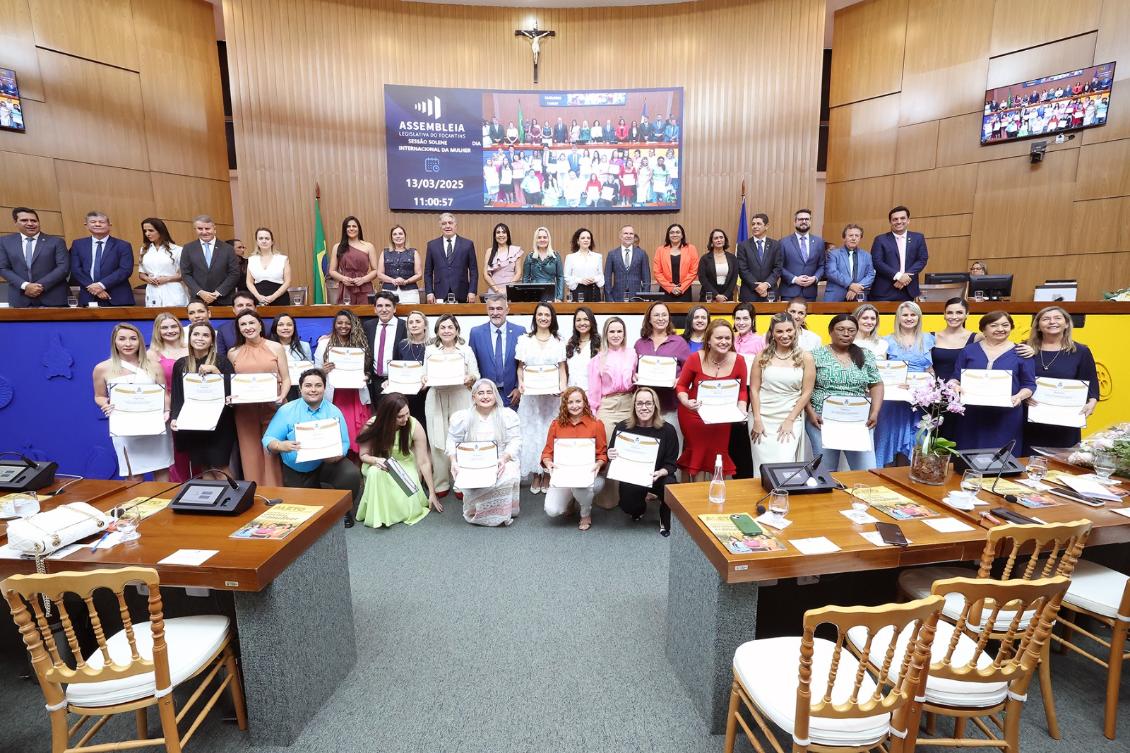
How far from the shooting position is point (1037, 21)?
273 inches

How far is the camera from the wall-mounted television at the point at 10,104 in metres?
6.34

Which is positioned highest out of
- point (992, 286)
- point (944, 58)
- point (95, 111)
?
point (944, 58)

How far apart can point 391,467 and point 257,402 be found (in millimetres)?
1063

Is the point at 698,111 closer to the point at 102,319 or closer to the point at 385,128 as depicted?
the point at 385,128

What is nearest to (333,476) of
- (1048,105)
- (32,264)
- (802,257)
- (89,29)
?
(32,264)

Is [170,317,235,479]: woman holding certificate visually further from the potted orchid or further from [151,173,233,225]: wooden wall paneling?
[151,173,233,225]: wooden wall paneling

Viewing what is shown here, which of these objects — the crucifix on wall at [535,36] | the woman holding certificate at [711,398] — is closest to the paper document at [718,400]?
the woman holding certificate at [711,398]

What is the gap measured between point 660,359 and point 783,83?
6309 millimetres

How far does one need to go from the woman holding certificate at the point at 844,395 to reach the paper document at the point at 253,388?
380cm

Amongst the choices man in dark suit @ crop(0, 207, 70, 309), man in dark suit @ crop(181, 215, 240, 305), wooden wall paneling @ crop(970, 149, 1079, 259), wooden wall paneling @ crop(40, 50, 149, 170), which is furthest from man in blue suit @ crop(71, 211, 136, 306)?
wooden wall paneling @ crop(970, 149, 1079, 259)

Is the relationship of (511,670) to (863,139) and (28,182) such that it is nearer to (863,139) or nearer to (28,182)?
(28,182)

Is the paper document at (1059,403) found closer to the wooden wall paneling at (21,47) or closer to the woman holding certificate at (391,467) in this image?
the woman holding certificate at (391,467)

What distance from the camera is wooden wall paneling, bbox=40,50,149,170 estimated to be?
676cm

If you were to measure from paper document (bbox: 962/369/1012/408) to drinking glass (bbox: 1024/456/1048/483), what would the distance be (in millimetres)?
743
